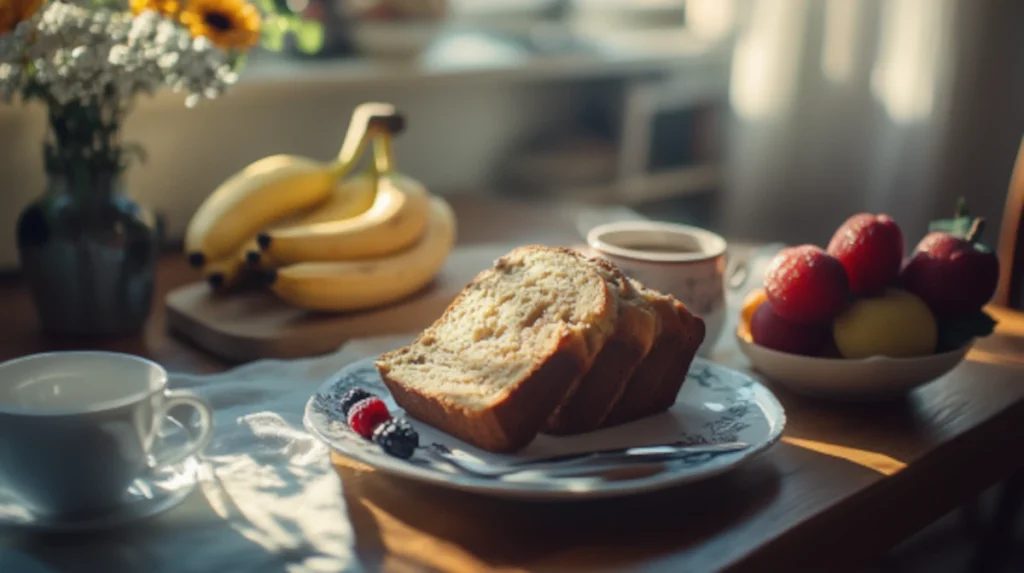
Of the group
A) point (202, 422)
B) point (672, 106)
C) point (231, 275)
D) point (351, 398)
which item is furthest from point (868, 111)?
point (202, 422)

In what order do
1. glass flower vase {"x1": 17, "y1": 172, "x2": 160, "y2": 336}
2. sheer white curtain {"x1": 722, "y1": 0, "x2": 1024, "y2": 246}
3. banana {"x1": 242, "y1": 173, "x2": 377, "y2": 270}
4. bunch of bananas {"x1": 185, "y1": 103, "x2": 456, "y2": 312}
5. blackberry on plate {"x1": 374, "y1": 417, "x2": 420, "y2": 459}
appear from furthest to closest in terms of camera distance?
1. sheer white curtain {"x1": 722, "y1": 0, "x2": 1024, "y2": 246}
2. banana {"x1": 242, "y1": 173, "x2": 377, "y2": 270}
3. bunch of bananas {"x1": 185, "y1": 103, "x2": 456, "y2": 312}
4. glass flower vase {"x1": 17, "y1": 172, "x2": 160, "y2": 336}
5. blackberry on plate {"x1": 374, "y1": 417, "x2": 420, "y2": 459}

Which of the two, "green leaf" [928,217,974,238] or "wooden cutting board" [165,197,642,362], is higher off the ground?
"green leaf" [928,217,974,238]

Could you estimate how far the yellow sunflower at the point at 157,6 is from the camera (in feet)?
3.64

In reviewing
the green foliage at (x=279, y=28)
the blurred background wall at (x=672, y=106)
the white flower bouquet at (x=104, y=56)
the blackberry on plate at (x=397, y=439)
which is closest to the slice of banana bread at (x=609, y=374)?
the blackberry on plate at (x=397, y=439)

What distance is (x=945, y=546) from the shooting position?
188cm

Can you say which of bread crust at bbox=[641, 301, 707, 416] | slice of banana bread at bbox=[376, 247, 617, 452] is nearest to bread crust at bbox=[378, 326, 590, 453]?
slice of banana bread at bbox=[376, 247, 617, 452]

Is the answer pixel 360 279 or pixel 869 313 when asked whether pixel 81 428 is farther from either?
pixel 869 313

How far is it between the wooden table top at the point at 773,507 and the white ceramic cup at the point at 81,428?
151 millimetres

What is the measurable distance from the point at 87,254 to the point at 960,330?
0.88 metres

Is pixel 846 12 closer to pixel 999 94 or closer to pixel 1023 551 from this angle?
pixel 999 94

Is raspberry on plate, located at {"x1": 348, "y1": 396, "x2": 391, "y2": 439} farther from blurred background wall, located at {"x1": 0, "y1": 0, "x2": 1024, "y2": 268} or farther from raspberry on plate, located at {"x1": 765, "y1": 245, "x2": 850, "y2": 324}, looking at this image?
blurred background wall, located at {"x1": 0, "y1": 0, "x2": 1024, "y2": 268}

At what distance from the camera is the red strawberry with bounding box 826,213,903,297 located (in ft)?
3.32

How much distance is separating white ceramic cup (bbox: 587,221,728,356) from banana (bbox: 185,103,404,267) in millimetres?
419

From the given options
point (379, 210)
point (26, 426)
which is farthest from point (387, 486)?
point (379, 210)
